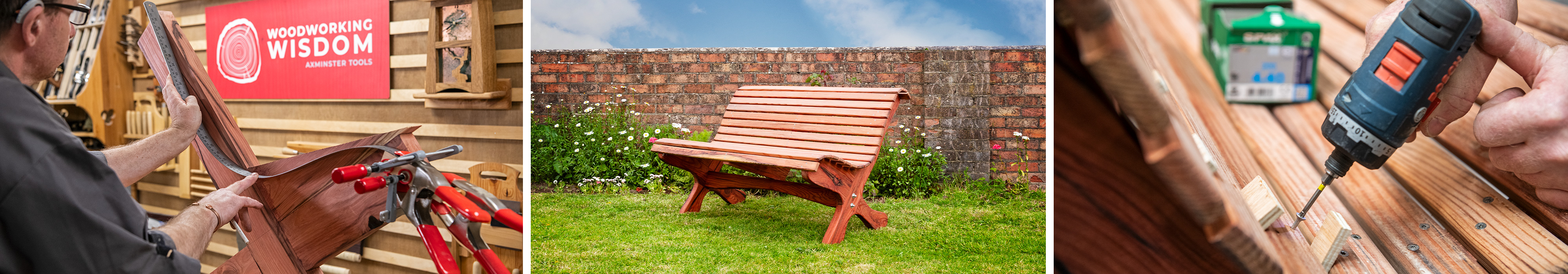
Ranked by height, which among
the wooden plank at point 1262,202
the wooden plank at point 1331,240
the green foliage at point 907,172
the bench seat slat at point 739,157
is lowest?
the green foliage at point 907,172

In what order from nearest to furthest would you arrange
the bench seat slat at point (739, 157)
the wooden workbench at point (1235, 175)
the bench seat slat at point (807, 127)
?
the wooden workbench at point (1235, 175) → the bench seat slat at point (739, 157) → the bench seat slat at point (807, 127)

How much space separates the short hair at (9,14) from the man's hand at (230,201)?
366mm

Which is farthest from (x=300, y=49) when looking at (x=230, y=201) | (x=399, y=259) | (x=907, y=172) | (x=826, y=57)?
(x=907, y=172)

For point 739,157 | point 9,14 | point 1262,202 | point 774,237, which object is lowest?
point 774,237

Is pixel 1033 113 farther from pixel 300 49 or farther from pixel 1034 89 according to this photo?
pixel 300 49

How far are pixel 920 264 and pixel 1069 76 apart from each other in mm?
2234

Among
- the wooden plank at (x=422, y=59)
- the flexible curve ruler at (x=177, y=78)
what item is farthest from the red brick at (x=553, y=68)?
the flexible curve ruler at (x=177, y=78)

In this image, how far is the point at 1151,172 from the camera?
0.30 meters

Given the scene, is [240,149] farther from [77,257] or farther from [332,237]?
[77,257]

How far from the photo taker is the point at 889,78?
4.14 metres

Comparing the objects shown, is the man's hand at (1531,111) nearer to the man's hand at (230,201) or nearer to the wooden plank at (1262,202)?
the wooden plank at (1262,202)

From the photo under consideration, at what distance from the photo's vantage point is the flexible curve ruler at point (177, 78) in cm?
122

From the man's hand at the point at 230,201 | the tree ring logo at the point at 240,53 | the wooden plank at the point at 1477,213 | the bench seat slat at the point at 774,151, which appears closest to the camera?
the wooden plank at the point at 1477,213

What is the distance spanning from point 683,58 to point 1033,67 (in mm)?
2423
